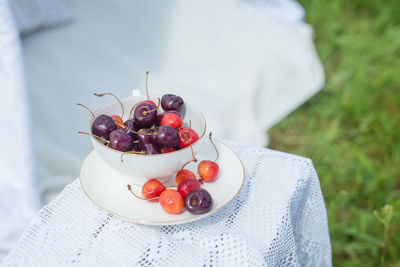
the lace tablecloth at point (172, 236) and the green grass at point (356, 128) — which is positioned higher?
the lace tablecloth at point (172, 236)

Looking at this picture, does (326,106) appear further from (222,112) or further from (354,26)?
(354,26)

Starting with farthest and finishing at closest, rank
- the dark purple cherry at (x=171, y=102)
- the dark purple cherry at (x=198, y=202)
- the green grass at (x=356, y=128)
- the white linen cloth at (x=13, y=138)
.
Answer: the green grass at (x=356, y=128) < the white linen cloth at (x=13, y=138) < the dark purple cherry at (x=171, y=102) < the dark purple cherry at (x=198, y=202)

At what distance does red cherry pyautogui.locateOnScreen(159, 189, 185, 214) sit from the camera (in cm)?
62

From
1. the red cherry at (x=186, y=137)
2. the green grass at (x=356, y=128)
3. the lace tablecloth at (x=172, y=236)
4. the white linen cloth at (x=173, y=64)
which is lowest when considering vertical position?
the green grass at (x=356, y=128)

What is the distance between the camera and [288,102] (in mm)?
2016

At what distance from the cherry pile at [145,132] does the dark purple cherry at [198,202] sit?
10cm

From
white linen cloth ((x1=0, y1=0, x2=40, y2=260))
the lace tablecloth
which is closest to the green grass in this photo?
the lace tablecloth

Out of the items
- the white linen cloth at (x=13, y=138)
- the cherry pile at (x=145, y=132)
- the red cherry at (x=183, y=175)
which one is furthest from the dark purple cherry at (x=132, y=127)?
the white linen cloth at (x=13, y=138)

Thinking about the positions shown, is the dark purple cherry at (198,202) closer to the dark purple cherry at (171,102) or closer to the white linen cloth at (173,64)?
the dark purple cherry at (171,102)

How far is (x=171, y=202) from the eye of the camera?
624mm

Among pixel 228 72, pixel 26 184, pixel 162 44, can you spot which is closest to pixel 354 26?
pixel 228 72

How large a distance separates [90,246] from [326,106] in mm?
1828

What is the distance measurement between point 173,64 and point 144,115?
4.14ft

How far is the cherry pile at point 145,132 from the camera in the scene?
0.64 meters
